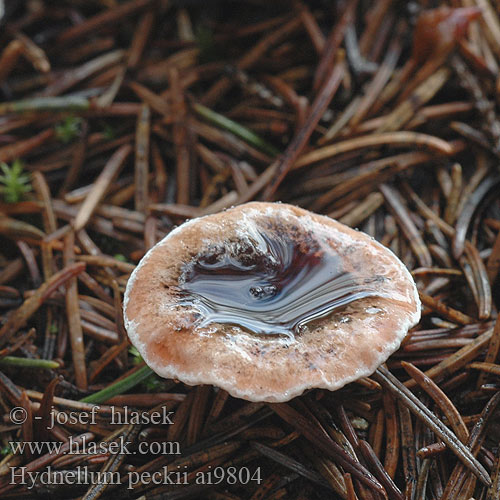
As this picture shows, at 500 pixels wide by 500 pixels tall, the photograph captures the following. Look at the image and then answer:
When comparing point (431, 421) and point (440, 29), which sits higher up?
point (440, 29)

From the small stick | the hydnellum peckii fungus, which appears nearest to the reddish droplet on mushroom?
the hydnellum peckii fungus

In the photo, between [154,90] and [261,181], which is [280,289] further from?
[154,90]

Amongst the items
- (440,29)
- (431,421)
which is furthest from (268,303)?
(440,29)

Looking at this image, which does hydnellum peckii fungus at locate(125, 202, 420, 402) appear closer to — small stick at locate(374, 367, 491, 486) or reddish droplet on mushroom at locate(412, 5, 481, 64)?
small stick at locate(374, 367, 491, 486)

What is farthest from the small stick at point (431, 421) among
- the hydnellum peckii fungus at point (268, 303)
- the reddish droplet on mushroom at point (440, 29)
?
the reddish droplet on mushroom at point (440, 29)

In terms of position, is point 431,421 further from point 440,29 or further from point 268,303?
point 440,29

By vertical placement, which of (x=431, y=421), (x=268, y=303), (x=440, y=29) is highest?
(x=440, y=29)

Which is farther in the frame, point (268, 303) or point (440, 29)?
point (440, 29)

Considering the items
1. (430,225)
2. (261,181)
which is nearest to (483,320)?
(430,225)
